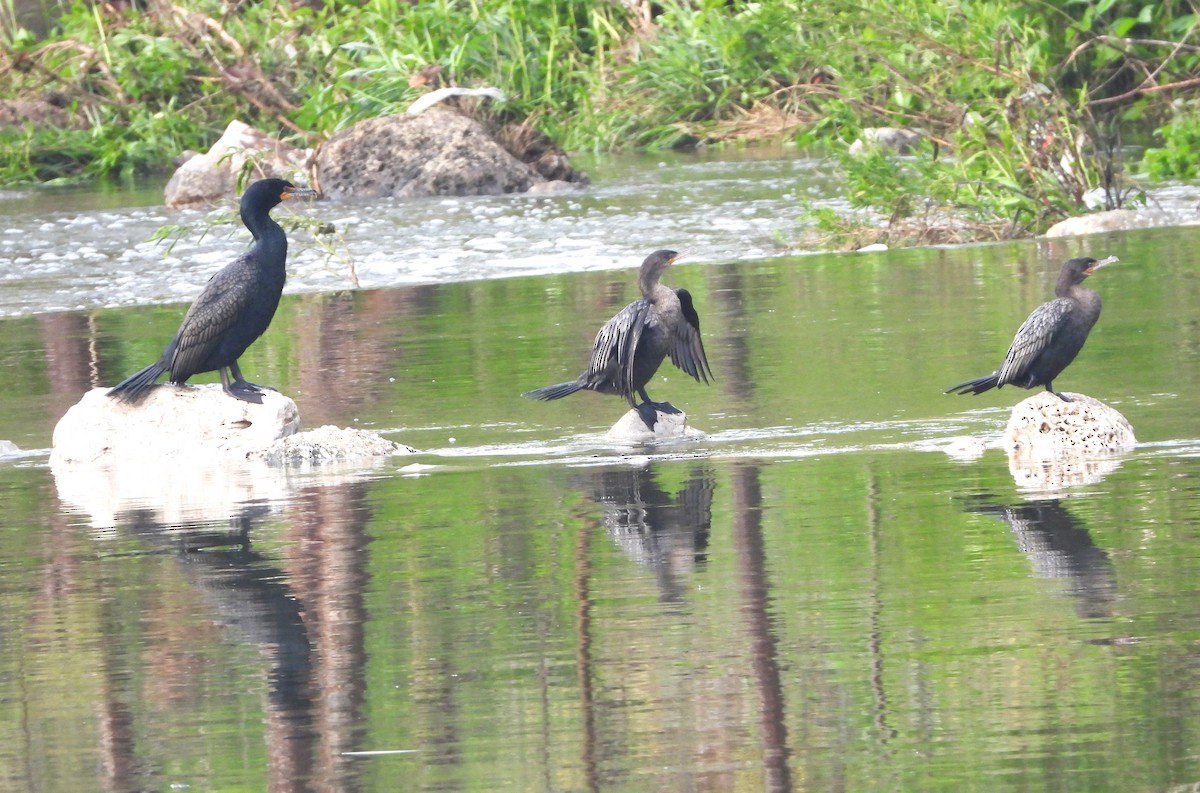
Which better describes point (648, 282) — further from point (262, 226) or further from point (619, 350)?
point (262, 226)

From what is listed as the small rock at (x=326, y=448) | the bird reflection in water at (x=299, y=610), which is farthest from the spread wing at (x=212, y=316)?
the bird reflection in water at (x=299, y=610)

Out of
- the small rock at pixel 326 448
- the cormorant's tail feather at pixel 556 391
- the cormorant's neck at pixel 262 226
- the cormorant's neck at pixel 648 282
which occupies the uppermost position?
the cormorant's neck at pixel 262 226

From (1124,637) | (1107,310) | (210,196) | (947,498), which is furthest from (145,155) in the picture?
(1124,637)

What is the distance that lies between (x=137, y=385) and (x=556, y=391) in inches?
70.1

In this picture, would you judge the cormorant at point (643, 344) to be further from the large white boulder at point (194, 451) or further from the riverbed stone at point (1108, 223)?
the riverbed stone at point (1108, 223)

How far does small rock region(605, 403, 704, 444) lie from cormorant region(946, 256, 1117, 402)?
1.30m

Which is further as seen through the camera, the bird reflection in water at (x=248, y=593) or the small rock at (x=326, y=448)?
the small rock at (x=326, y=448)

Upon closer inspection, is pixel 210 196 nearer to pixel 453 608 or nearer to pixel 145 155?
pixel 145 155

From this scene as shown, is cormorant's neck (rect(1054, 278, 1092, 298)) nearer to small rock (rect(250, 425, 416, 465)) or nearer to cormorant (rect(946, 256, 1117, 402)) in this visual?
cormorant (rect(946, 256, 1117, 402))

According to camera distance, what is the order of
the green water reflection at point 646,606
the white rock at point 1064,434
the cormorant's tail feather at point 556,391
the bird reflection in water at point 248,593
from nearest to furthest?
the green water reflection at point 646,606 → the bird reflection in water at point 248,593 → the white rock at point 1064,434 → the cormorant's tail feather at point 556,391

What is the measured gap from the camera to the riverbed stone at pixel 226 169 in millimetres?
22828

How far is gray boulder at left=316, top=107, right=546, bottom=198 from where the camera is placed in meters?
22.5

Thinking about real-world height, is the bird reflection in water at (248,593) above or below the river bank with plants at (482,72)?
below

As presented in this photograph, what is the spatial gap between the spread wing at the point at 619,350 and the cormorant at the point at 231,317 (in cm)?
137
